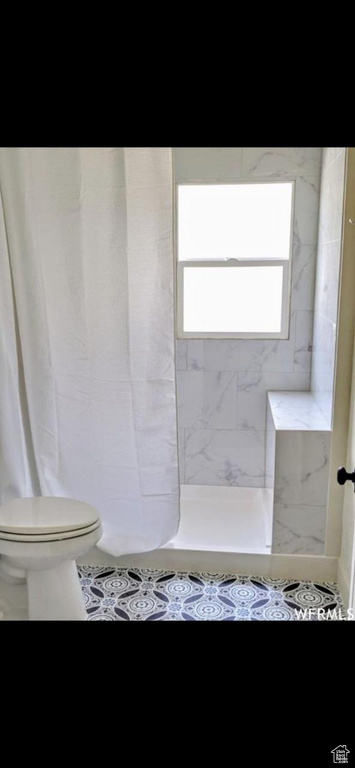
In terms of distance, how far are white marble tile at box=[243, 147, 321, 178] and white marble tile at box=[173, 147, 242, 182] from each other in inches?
2.3

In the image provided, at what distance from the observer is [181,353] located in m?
3.22

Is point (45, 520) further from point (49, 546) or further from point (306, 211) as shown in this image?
point (306, 211)

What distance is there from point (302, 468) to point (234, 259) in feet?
4.34

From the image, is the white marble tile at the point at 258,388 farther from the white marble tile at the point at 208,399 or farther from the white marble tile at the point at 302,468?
the white marble tile at the point at 302,468

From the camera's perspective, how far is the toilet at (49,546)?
192cm

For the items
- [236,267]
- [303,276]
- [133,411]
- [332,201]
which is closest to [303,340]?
[303,276]

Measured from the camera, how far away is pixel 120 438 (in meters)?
2.41

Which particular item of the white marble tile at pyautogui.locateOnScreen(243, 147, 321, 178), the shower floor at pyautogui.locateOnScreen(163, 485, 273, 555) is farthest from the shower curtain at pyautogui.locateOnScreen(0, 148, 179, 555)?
the white marble tile at pyautogui.locateOnScreen(243, 147, 321, 178)

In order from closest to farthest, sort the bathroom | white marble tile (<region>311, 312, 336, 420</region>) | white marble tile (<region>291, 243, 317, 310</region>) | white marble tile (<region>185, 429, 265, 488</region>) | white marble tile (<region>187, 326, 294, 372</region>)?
the bathroom
white marble tile (<region>311, 312, 336, 420</region>)
white marble tile (<region>291, 243, 317, 310</region>)
white marble tile (<region>187, 326, 294, 372</region>)
white marble tile (<region>185, 429, 265, 488</region>)

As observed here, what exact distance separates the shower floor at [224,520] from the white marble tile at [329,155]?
1.61 m

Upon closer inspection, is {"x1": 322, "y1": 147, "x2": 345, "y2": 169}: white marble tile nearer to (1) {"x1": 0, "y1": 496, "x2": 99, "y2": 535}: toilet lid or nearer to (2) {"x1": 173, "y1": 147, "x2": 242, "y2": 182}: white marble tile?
(2) {"x1": 173, "y1": 147, "x2": 242, "y2": 182}: white marble tile

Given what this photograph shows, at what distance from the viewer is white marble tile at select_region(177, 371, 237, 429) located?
3.21m
